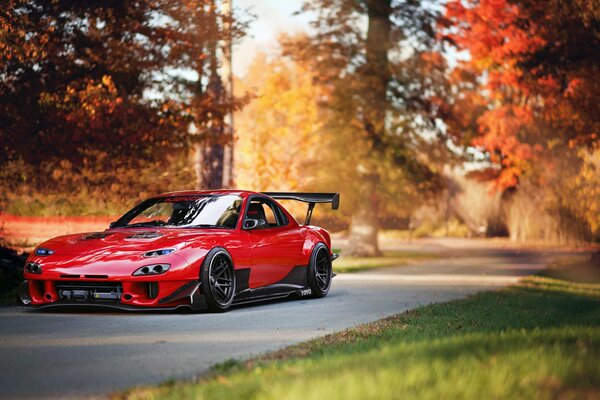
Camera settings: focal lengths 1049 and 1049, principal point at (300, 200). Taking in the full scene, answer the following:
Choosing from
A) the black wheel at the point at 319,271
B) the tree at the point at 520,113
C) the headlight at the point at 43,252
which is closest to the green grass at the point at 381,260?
the tree at the point at 520,113

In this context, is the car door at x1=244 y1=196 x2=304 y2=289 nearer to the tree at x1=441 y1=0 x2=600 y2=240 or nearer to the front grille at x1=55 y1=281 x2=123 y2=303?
the front grille at x1=55 y1=281 x2=123 y2=303

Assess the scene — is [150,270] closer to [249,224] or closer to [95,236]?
[95,236]

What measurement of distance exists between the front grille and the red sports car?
1 centimetres

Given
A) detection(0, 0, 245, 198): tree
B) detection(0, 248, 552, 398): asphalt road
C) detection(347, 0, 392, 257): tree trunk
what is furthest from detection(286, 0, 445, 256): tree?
detection(0, 248, 552, 398): asphalt road

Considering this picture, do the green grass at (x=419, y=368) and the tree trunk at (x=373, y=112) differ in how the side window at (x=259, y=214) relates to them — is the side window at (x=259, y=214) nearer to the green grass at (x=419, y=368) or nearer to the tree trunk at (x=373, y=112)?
the green grass at (x=419, y=368)

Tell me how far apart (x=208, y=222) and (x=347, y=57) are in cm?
2193

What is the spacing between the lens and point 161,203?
1452 centimetres

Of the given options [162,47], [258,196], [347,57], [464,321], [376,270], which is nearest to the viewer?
[464,321]

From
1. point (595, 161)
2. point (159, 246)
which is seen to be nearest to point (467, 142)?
point (595, 161)

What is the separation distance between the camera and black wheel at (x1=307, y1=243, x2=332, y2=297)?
15.5 meters

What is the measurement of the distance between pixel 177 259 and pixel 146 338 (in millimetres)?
2170

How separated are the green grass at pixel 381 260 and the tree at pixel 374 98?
1229 millimetres

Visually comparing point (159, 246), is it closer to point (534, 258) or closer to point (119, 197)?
point (119, 197)

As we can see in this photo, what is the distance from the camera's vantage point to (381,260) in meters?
32.7
